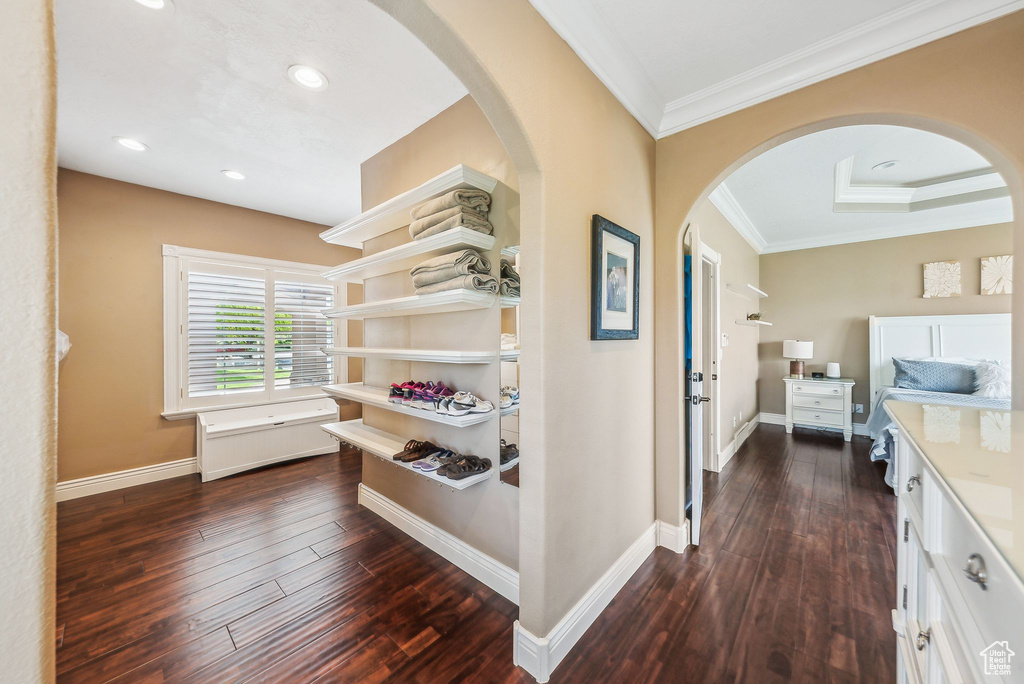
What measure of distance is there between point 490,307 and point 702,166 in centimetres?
145

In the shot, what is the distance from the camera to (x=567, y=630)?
59.7 inches

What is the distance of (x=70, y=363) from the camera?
3.00 m

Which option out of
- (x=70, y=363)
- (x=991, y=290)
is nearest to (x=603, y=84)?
(x=70, y=363)

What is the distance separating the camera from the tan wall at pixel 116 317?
3.00 metres

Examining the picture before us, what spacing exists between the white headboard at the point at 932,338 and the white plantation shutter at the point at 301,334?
6633 mm

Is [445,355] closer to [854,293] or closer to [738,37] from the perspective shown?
[738,37]

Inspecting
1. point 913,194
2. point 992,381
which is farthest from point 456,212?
point 992,381

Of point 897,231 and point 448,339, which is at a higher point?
point 897,231

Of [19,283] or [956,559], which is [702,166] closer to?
[956,559]

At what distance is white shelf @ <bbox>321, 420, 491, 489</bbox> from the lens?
70.4 inches

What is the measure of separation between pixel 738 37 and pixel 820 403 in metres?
4.78

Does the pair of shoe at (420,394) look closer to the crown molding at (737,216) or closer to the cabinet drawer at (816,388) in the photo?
the crown molding at (737,216)

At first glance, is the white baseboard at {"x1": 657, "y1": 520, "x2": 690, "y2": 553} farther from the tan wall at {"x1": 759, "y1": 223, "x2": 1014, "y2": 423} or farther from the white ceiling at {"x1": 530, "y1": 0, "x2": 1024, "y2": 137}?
the tan wall at {"x1": 759, "y1": 223, "x2": 1014, "y2": 423}

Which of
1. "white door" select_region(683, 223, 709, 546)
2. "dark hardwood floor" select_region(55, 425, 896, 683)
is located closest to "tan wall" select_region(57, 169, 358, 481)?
"dark hardwood floor" select_region(55, 425, 896, 683)
